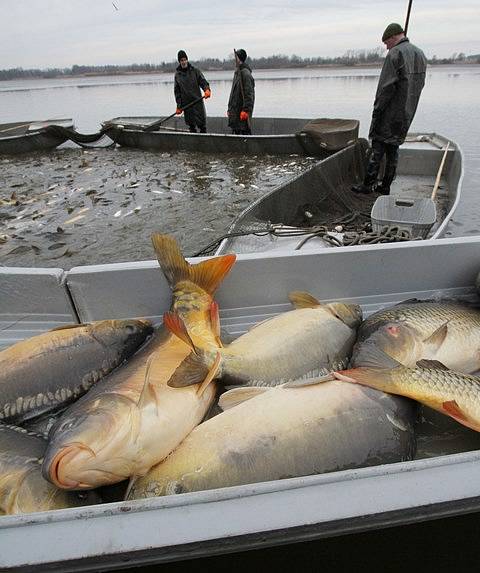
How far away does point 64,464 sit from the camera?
62.3 inches

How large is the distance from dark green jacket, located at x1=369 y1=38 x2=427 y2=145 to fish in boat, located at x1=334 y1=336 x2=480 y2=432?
5713mm

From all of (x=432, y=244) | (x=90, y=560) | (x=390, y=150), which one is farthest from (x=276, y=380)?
(x=390, y=150)

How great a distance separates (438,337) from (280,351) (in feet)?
3.03

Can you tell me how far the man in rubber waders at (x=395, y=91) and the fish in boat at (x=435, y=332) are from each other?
508 cm

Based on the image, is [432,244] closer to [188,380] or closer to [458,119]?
[188,380]

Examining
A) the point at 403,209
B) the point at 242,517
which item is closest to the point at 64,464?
the point at 242,517

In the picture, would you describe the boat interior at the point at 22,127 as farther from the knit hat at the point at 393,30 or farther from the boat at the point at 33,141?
the knit hat at the point at 393,30

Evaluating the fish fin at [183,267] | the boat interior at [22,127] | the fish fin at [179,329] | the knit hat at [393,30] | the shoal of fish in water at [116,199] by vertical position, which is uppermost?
the knit hat at [393,30]

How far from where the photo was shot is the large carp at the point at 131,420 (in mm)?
1634

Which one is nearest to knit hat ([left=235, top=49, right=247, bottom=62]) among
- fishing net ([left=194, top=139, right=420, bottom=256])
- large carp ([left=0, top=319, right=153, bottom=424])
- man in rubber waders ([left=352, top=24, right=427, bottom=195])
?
fishing net ([left=194, top=139, right=420, bottom=256])

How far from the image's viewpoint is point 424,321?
8.38ft

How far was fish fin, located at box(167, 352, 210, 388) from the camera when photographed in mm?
2115

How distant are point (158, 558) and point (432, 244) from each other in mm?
2578

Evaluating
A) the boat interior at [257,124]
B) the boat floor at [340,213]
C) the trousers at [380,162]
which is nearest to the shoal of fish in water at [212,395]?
the boat floor at [340,213]
